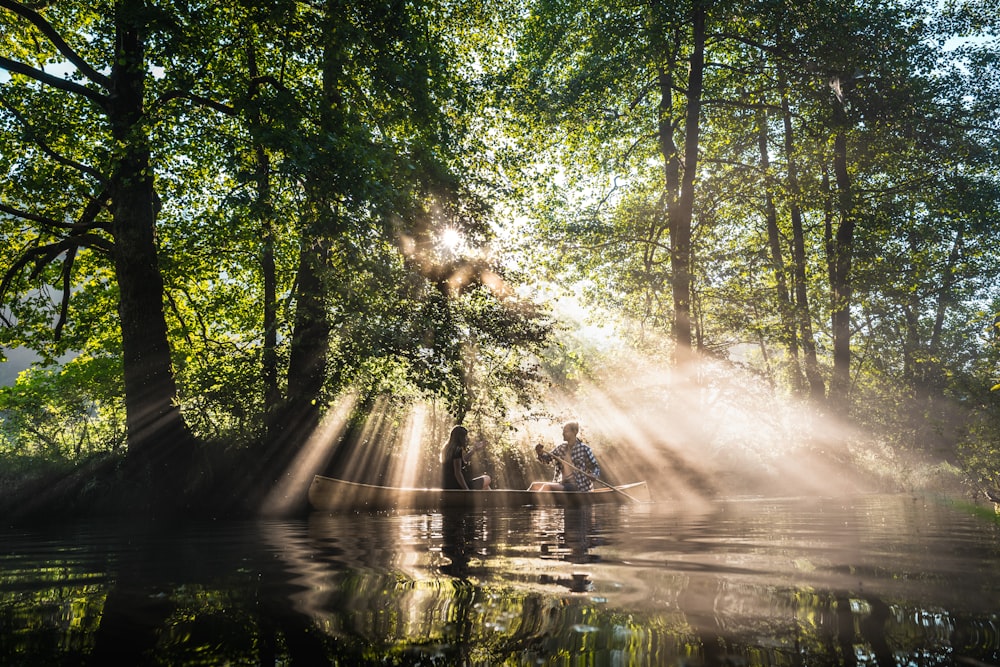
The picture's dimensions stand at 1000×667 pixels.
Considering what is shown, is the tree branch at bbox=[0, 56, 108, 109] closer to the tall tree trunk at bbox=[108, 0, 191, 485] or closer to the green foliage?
the tall tree trunk at bbox=[108, 0, 191, 485]

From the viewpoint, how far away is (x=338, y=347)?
1177 cm

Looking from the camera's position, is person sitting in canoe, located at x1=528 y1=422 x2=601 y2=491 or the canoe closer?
the canoe

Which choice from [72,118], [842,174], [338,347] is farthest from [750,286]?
[72,118]

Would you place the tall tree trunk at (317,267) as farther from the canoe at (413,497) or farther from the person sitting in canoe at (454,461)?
the person sitting in canoe at (454,461)

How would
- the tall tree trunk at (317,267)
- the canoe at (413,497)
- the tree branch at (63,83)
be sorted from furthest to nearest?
the canoe at (413,497)
the tree branch at (63,83)
the tall tree trunk at (317,267)

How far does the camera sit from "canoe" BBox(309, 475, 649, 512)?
9.65m

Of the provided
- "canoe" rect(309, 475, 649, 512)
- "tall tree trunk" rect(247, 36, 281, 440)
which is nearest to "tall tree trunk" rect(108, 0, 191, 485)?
"tall tree trunk" rect(247, 36, 281, 440)

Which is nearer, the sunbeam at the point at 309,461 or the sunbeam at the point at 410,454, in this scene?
the sunbeam at the point at 309,461

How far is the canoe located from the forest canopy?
7.71 feet

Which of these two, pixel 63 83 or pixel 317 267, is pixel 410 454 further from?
pixel 63 83

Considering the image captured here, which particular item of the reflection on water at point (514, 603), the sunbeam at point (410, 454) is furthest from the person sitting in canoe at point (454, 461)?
the reflection on water at point (514, 603)

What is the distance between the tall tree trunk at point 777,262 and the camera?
1702cm

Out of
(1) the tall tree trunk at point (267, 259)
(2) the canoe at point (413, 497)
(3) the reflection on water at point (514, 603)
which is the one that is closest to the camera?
(3) the reflection on water at point (514, 603)

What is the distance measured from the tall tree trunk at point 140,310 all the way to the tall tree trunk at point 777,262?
15.1 meters
